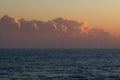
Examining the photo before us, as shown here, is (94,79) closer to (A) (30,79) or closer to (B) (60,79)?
(B) (60,79)

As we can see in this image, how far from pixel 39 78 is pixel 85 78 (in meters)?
7.93

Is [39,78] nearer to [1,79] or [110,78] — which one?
[1,79]

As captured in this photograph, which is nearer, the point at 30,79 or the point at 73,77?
the point at 30,79

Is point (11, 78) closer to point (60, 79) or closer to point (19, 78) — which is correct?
point (19, 78)

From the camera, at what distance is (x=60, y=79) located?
65.1 meters

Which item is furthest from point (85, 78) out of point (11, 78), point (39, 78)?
point (11, 78)

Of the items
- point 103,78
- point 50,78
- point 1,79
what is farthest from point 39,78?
point 103,78

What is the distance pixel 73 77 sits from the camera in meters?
69.0

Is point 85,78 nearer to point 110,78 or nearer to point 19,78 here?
point 110,78

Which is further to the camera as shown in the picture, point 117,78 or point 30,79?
point 117,78

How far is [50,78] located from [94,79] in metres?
7.24

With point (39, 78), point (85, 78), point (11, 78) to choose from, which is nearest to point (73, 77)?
point (85, 78)

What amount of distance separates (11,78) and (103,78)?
15477 millimetres

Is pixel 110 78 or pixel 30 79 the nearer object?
pixel 30 79
